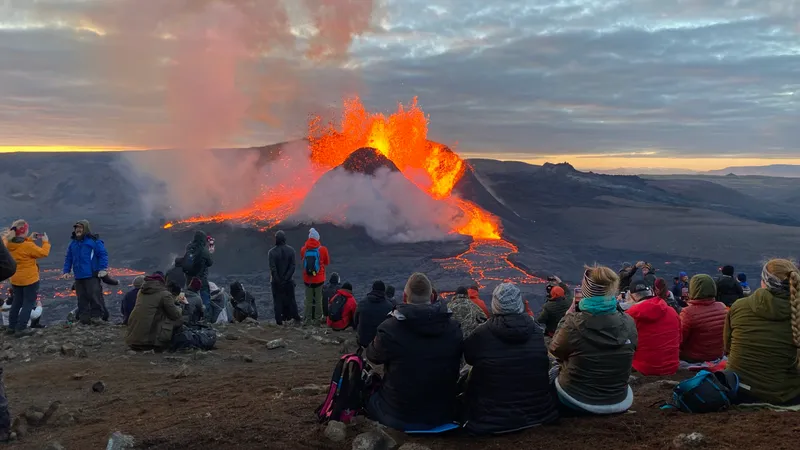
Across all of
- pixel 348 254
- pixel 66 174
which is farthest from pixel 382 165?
pixel 66 174

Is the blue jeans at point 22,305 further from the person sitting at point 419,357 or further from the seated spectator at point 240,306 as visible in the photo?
the person sitting at point 419,357

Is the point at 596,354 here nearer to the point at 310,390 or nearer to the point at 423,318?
the point at 423,318

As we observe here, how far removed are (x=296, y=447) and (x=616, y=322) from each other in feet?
9.82

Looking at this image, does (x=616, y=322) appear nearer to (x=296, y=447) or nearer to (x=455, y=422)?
(x=455, y=422)

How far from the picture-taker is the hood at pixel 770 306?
514 cm

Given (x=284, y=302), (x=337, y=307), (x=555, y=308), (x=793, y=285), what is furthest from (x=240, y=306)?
(x=793, y=285)

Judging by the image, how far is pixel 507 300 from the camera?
4.92 metres

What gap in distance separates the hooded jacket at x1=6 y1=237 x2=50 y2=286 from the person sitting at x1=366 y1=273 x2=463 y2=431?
7.83m

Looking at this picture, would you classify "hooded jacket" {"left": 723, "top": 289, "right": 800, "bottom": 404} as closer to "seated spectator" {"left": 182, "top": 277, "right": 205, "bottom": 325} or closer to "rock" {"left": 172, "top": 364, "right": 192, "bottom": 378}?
"rock" {"left": 172, "top": 364, "right": 192, "bottom": 378}

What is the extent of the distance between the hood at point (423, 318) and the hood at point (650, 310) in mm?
2963

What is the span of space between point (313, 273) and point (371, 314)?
4.09 metres

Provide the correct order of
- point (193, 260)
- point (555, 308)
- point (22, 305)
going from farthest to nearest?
point (193, 260), point (22, 305), point (555, 308)

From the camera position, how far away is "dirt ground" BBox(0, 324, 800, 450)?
486 cm

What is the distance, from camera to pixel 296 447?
503 centimetres
